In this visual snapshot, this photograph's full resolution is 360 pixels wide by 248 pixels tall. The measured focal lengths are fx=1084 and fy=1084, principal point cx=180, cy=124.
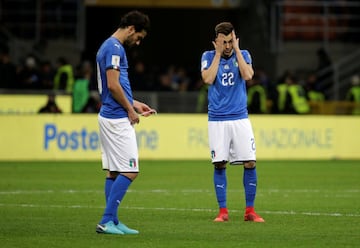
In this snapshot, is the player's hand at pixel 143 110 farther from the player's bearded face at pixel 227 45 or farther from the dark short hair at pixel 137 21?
the player's bearded face at pixel 227 45

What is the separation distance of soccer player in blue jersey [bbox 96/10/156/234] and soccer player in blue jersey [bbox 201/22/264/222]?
5.67ft

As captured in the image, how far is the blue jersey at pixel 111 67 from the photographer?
11.1 meters

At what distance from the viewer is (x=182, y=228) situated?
1188 cm

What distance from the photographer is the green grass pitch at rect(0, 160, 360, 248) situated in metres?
10.8

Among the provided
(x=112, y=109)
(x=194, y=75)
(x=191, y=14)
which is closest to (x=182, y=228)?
(x=112, y=109)

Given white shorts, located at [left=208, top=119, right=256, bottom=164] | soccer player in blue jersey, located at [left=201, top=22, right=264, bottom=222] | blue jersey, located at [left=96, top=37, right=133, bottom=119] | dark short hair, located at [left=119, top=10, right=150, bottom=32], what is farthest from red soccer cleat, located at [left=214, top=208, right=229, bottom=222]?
dark short hair, located at [left=119, top=10, right=150, bottom=32]

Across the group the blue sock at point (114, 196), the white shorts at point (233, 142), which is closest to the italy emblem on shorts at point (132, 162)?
the blue sock at point (114, 196)

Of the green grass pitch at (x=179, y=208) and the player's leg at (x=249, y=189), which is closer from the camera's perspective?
the green grass pitch at (x=179, y=208)

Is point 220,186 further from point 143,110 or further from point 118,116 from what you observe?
point 118,116

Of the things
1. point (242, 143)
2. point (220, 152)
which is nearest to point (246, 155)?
point (242, 143)

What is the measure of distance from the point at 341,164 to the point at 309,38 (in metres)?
12.5

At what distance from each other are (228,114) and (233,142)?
34 cm

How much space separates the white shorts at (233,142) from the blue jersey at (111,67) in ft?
6.03

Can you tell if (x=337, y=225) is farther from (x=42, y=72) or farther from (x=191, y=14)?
(x=191, y=14)
